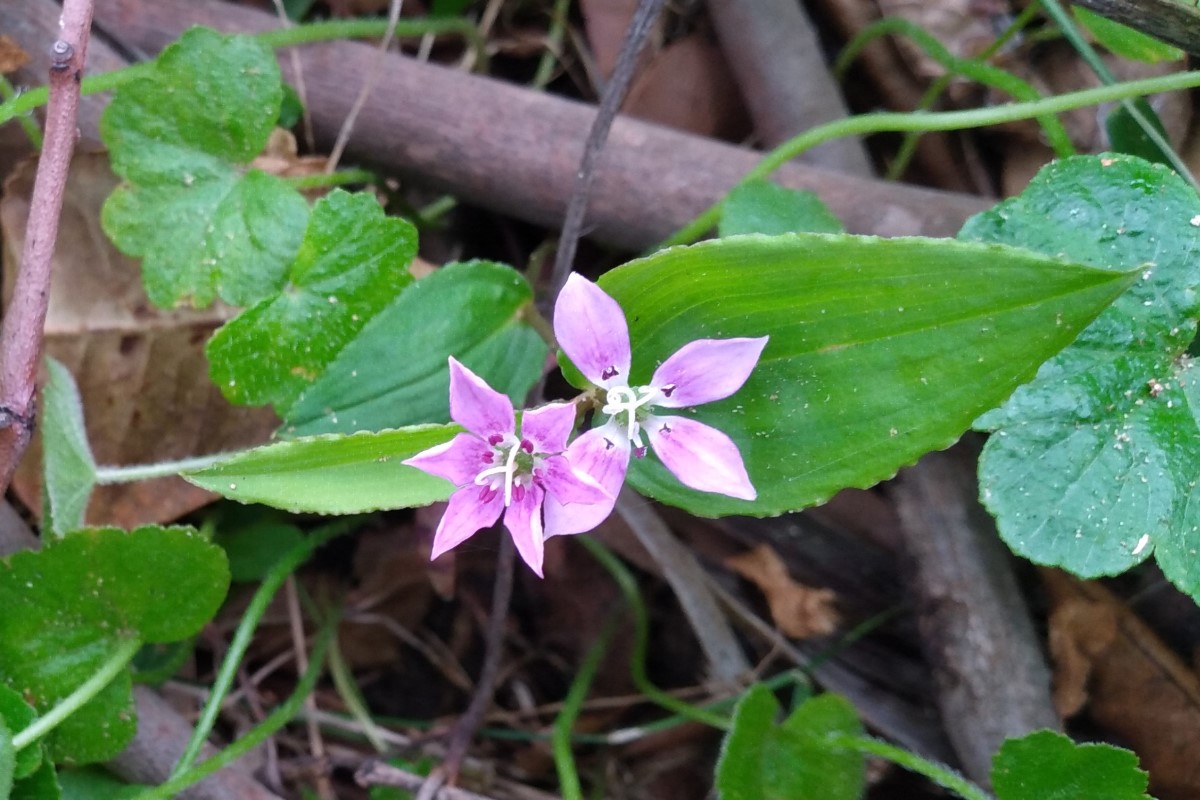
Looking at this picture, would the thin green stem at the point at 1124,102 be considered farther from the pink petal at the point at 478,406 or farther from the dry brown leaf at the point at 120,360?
the dry brown leaf at the point at 120,360

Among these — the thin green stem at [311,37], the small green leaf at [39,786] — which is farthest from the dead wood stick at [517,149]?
the small green leaf at [39,786]

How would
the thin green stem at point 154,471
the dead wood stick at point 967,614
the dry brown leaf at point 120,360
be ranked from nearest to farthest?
the thin green stem at point 154,471
the dead wood stick at point 967,614
the dry brown leaf at point 120,360

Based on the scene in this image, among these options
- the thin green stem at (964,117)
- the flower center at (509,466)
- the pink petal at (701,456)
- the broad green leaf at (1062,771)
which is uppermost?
the thin green stem at (964,117)

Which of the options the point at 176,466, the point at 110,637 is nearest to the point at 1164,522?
the point at 176,466

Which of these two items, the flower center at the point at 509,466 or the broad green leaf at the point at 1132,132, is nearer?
the flower center at the point at 509,466

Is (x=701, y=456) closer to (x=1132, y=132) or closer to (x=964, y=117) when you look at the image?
(x=964, y=117)

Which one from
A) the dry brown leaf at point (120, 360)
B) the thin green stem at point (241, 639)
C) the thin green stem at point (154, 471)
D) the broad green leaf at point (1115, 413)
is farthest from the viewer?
the dry brown leaf at point (120, 360)
